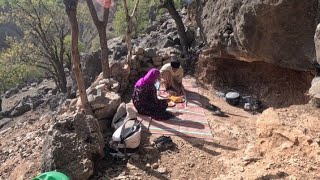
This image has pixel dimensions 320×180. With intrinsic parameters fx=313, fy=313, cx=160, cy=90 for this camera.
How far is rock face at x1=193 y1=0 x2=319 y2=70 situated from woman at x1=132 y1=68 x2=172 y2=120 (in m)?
3.09

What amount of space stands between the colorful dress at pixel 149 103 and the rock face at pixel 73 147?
6.07 feet

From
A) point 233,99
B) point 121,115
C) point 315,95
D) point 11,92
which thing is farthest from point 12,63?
point 315,95

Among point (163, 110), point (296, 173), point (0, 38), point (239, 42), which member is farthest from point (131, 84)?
point (0, 38)

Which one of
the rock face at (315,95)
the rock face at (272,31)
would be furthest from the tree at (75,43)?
the rock face at (272,31)

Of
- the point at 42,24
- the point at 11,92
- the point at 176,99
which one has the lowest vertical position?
the point at 11,92

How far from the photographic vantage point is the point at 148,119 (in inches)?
293

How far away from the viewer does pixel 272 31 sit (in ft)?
26.9

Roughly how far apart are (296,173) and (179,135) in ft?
9.60

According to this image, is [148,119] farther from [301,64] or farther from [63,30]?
[63,30]

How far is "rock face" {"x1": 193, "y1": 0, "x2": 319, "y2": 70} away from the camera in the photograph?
25.0ft

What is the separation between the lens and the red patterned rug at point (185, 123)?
707 cm

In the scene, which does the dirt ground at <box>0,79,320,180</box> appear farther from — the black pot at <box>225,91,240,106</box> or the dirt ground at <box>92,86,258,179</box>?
the black pot at <box>225,91,240,106</box>

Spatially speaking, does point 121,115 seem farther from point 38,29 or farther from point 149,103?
point 38,29

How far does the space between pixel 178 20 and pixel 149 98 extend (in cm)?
601
